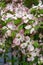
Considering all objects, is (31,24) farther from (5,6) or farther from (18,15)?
(5,6)

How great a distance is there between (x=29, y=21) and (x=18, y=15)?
0.13m

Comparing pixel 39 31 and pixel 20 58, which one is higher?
pixel 39 31

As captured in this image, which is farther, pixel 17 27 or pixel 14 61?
pixel 14 61

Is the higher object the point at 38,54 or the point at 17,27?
the point at 17,27

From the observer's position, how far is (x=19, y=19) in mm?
2254

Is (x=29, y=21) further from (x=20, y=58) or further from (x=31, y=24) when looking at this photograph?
(x=20, y=58)

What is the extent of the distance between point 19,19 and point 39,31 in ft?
0.72

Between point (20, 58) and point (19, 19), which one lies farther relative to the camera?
point (20, 58)

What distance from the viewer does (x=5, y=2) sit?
2.68 m

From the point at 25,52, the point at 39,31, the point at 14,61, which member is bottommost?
the point at 14,61

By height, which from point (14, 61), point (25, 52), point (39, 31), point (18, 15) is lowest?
point (14, 61)

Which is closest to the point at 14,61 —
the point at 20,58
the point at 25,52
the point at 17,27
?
the point at 20,58

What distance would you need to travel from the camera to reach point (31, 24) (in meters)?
2.22

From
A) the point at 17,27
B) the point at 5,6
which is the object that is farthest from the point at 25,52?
the point at 5,6
